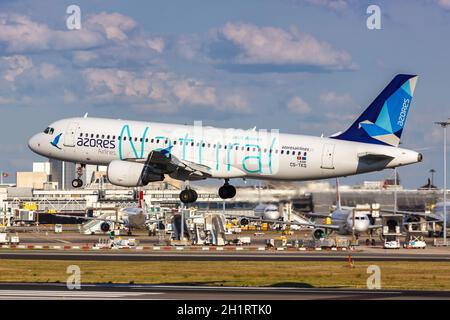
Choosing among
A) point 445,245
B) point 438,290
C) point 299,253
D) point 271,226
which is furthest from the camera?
point 271,226

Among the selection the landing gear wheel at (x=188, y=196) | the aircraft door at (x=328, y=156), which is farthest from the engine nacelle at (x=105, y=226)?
the aircraft door at (x=328, y=156)

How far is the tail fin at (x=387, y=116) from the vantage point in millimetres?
82312

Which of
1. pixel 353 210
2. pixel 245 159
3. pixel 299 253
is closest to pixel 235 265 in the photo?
pixel 245 159

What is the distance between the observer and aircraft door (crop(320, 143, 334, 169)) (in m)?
80.9

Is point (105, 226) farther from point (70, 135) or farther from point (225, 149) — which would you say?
point (225, 149)

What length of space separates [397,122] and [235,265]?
16843 millimetres

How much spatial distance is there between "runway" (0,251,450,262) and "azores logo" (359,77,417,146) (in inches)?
491

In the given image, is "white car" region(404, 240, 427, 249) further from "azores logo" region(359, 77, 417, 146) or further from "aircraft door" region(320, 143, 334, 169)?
"aircraft door" region(320, 143, 334, 169)

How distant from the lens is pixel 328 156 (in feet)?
265

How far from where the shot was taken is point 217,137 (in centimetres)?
8294

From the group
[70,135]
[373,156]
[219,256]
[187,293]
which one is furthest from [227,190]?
[187,293]

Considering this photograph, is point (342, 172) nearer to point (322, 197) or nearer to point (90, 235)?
point (322, 197)

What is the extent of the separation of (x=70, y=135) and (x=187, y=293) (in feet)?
123

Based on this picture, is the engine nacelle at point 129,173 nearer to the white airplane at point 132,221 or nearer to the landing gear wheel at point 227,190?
the landing gear wheel at point 227,190
